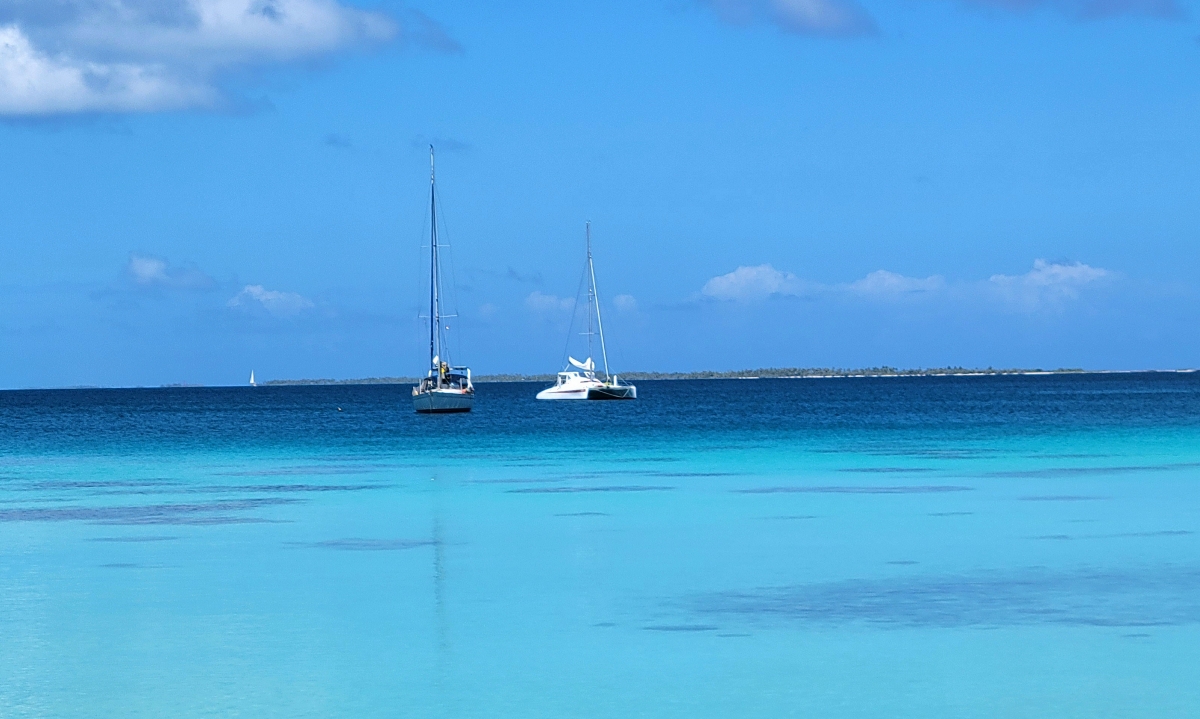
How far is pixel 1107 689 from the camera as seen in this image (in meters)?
11.6

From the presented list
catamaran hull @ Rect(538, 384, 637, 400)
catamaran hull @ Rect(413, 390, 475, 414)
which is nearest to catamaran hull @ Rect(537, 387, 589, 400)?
catamaran hull @ Rect(538, 384, 637, 400)

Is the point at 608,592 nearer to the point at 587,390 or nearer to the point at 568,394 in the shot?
the point at 587,390

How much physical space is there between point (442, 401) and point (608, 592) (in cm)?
6165

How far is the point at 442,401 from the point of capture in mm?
77688

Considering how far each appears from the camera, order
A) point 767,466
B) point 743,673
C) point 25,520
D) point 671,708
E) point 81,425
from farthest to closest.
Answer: point 81,425, point 767,466, point 25,520, point 743,673, point 671,708

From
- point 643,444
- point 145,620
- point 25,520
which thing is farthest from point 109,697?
point 643,444

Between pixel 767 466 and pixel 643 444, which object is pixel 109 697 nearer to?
pixel 767 466

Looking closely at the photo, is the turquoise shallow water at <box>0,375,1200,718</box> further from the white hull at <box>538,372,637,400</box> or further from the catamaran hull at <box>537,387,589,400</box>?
the catamaran hull at <box>537,387,589,400</box>

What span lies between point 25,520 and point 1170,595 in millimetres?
18213

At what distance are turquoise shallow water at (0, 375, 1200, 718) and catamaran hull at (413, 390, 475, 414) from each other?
4081 centimetres

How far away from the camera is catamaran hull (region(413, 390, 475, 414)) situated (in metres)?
77.4

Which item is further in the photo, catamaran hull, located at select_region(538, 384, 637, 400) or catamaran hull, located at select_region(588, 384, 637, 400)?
catamaran hull, located at select_region(538, 384, 637, 400)

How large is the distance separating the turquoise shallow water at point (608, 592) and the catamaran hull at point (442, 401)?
1607 inches

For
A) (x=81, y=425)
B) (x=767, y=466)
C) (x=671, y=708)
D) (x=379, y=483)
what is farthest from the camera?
(x=81, y=425)
